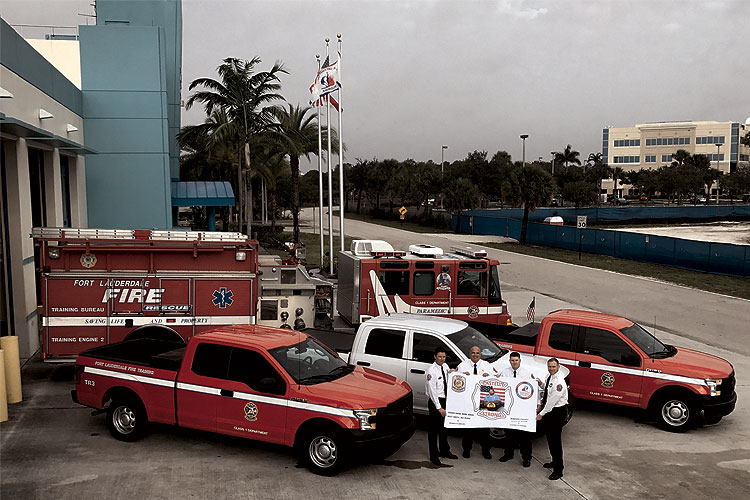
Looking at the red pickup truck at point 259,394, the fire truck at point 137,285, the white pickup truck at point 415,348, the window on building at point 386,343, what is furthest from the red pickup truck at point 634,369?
the fire truck at point 137,285

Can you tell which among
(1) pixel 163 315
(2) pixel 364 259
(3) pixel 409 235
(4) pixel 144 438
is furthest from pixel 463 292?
(3) pixel 409 235

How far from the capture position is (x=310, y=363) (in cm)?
948

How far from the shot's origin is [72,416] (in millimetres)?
11023

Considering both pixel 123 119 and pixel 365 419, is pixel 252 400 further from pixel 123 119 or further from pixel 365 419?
pixel 123 119

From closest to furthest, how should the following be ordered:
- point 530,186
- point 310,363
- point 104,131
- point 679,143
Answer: point 310,363 → point 104,131 → point 530,186 → point 679,143

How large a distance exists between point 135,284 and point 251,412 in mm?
5077

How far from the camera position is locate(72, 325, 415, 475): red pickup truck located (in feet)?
28.1

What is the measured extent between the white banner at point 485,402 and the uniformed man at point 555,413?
32 centimetres

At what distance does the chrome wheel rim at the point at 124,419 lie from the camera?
976 centimetres

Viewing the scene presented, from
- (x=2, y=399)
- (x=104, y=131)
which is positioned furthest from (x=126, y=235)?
(x=104, y=131)

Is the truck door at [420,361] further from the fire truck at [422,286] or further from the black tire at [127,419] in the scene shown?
the fire truck at [422,286]

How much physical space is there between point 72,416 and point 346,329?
278 inches

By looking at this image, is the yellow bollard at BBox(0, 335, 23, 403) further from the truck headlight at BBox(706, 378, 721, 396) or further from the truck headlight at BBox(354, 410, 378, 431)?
the truck headlight at BBox(706, 378, 721, 396)

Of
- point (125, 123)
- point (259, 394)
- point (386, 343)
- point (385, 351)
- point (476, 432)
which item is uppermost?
point (125, 123)
